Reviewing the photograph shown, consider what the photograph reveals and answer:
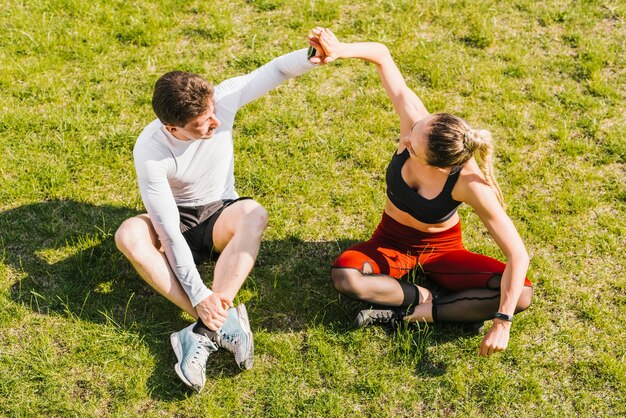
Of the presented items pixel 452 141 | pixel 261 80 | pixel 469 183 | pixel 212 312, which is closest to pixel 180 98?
pixel 261 80

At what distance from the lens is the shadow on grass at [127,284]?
5258mm

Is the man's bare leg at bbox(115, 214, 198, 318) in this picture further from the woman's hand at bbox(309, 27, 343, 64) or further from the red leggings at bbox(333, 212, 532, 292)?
the woman's hand at bbox(309, 27, 343, 64)

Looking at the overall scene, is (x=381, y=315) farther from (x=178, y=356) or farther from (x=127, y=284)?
(x=127, y=284)

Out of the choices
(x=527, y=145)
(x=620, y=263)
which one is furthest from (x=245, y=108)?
(x=620, y=263)

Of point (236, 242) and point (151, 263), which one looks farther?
point (236, 242)

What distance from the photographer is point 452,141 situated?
4621 mm

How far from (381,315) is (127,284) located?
6.70 ft

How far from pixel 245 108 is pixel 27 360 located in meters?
3.16

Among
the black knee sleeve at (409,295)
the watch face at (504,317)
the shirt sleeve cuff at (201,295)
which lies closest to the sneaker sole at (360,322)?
the black knee sleeve at (409,295)

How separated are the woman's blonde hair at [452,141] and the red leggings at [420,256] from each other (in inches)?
30.6

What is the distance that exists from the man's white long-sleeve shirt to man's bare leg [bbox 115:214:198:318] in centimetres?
10

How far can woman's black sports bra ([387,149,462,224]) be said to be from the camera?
4980mm

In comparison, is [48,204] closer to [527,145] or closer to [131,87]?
[131,87]

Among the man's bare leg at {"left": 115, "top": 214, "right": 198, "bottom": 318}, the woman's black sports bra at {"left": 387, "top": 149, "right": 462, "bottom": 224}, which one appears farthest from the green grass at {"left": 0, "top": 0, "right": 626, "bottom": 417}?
the woman's black sports bra at {"left": 387, "top": 149, "right": 462, "bottom": 224}
